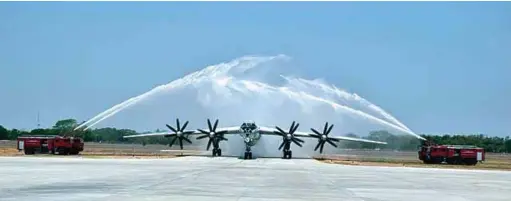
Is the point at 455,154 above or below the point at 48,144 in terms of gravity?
below

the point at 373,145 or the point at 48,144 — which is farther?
the point at 373,145

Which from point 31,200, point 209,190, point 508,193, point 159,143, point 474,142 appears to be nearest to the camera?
point 31,200

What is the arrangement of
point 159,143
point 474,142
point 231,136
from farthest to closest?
1. point 159,143
2. point 474,142
3. point 231,136

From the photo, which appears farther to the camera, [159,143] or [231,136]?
[159,143]

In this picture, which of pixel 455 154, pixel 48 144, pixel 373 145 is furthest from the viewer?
pixel 373 145

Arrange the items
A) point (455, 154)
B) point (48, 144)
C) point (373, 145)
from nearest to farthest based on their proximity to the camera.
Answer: point (455, 154), point (48, 144), point (373, 145)

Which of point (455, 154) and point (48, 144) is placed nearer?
point (455, 154)

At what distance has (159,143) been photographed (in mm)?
199000

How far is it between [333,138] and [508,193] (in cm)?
5293

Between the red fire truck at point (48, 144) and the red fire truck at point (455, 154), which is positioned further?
the red fire truck at point (48, 144)

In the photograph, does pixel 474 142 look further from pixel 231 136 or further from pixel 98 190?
pixel 98 190

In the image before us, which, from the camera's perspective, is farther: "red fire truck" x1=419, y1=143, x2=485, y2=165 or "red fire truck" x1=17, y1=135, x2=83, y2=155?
"red fire truck" x1=17, y1=135, x2=83, y2=155

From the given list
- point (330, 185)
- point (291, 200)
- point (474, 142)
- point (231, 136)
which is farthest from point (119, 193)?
point (474, 142)

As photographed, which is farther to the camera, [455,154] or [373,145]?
[373,145]
